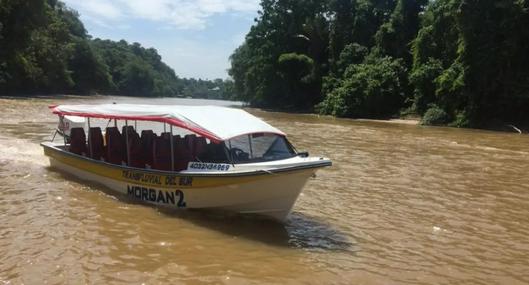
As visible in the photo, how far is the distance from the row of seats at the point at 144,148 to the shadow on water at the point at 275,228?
1096 mm

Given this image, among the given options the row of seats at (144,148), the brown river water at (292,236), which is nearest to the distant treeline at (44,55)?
the row of seats at (144,148)

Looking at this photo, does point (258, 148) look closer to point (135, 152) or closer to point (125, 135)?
point (135, 152)

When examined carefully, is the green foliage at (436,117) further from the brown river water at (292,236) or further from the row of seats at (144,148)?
the row of seats at (144,148)

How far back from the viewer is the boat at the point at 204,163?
33.0 feet

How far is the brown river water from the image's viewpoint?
8.04 meters

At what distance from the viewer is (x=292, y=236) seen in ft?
32.9

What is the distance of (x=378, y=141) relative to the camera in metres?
28.4

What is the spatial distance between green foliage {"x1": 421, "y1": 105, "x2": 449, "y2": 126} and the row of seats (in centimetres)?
3212

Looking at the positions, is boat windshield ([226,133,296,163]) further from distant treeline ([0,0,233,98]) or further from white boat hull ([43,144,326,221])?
distant treeline ([0,0,233,98])

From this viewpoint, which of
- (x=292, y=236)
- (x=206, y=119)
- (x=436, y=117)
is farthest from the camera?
(x=436, y=117)

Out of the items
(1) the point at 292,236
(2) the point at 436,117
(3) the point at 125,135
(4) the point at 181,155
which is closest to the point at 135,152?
(3) the point at 125,135

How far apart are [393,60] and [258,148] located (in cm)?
4516

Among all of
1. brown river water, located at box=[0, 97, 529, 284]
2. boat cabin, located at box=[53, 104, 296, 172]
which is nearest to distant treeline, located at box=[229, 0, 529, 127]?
brown river water, located at box=[0, 97, 529, 284]

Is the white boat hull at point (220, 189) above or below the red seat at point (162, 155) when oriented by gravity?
below
